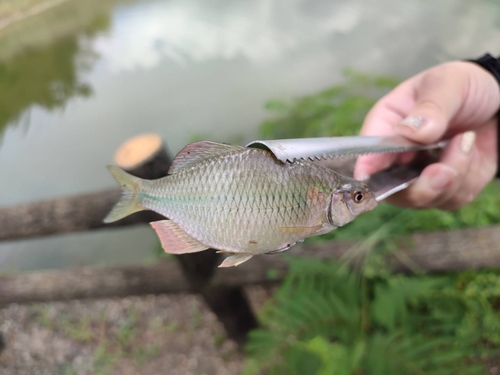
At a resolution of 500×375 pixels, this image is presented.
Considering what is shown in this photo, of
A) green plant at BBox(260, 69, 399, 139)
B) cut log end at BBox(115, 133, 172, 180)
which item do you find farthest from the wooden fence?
green plant at BBox(260, 69, 399, 139)

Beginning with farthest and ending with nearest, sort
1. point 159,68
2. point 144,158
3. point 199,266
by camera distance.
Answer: point 159,68 < point 199,266 < point 144,158

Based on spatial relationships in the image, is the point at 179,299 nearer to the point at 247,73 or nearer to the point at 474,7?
the point at 247,73

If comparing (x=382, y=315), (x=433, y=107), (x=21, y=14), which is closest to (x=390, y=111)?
(x=433, y=107)

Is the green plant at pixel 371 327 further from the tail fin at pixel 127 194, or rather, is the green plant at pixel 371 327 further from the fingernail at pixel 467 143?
the tail fin at pixel 127 194

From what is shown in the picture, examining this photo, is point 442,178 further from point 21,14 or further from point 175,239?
point 21,14

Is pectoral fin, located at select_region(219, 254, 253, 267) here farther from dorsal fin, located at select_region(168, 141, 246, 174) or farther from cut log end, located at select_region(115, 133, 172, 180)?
cut log end, located at select_region(115, 133, 172, 180)

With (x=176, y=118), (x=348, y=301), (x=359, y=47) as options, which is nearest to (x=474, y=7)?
(x=359, y=47)

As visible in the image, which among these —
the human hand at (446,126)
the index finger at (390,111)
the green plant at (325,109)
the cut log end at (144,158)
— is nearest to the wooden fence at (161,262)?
the cut log end at (144,158)
